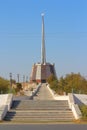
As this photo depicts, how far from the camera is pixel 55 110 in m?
27.4

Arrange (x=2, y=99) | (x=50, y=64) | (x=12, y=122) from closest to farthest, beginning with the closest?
(x=12, y=122), (x=2, y=99), (x=50, y=64)

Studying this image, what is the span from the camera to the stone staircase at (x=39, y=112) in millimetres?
25250

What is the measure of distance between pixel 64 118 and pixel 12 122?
10.7 ft

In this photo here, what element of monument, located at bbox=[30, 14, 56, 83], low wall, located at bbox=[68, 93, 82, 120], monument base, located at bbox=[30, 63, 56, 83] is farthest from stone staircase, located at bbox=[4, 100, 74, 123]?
monument base, located at bbox=[30, 63, 56, 83]

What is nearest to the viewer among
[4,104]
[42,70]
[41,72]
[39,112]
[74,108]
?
[74,108]

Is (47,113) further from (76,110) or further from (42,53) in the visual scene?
(42,53)

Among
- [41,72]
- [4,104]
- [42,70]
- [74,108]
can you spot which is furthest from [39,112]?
[42,70]

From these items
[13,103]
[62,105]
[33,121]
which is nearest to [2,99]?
[13,103]

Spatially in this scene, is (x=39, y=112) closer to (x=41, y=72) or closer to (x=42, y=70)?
(x=41, y=72)

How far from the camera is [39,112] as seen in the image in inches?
1054

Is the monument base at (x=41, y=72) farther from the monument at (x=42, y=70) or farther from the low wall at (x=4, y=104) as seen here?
the low wall at (x=4, y=104)

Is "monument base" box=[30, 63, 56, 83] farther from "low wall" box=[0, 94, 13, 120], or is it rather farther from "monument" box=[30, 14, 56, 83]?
"low wall" box=[0, 94, 13, 120]

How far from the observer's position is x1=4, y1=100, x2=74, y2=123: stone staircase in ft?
82.8

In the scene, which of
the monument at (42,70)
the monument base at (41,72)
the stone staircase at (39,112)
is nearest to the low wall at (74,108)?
the stone staircase at (39,112)
